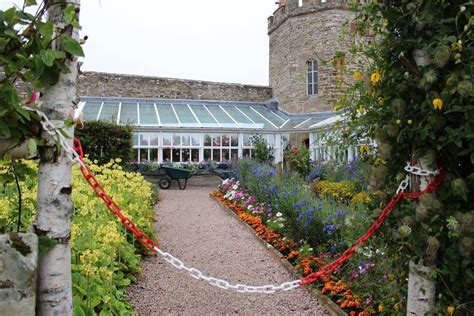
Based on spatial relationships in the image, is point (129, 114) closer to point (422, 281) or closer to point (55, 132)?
point (55, 132)

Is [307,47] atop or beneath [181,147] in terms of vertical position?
atop

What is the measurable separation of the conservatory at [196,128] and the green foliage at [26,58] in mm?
11821

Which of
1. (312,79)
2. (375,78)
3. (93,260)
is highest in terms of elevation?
(312,79)

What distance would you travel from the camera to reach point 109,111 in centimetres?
1582

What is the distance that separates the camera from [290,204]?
574cm

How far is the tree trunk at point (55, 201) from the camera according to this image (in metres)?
1.67

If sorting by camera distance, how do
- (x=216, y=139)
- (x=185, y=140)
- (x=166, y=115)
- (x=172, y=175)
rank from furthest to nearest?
1. (x=166, y=115)
2. (x=216, y=139)
3. (x=185, y=140)
4. (x=172, y=175)

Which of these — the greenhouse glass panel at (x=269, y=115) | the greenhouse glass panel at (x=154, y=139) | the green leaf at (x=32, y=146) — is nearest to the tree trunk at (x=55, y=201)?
the green leaf at (x=32, y=146)

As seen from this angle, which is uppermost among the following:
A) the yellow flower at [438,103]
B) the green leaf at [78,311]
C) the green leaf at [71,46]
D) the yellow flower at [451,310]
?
the green leaf at [71,46]

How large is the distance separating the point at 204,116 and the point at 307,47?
19.2ft

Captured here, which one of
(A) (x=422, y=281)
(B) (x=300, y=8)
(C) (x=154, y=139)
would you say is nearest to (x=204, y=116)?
(C) (x=154, y=139)

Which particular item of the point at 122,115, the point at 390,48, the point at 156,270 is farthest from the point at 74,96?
the point at 122,115

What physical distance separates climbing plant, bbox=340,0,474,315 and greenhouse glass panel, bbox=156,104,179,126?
1316cm

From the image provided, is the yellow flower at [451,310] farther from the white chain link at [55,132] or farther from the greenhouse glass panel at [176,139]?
the greenhouse glass panel at [176,139]
